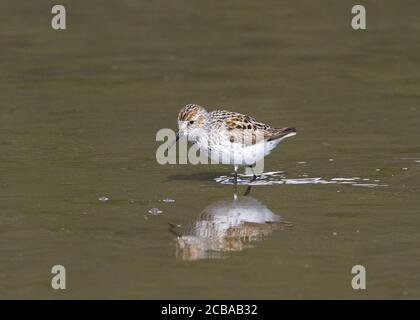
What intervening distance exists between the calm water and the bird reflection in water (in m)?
0.03

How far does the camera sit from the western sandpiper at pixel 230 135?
45.3 ft

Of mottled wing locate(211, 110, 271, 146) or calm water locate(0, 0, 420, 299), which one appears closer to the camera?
calm water locate(0, 0, 420, 299)

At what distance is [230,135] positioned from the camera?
13.8 metres

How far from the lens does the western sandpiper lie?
13805mm

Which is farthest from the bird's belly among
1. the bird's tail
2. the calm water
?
the calm water

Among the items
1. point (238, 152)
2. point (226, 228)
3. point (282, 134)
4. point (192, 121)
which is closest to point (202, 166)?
point (192, 121)

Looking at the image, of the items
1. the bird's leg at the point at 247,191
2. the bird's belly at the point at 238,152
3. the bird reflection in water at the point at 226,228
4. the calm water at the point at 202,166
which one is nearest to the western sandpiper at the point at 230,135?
the bird's belly at the point at 238,152

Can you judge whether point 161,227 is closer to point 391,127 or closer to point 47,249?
point 47,249

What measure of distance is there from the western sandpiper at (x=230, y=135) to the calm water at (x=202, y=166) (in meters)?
0.47

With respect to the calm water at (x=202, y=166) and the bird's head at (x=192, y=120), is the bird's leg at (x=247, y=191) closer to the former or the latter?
the calm water at (x=202, y=166)

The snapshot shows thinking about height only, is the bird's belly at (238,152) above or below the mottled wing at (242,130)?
below

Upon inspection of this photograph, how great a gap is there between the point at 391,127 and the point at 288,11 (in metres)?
9.93

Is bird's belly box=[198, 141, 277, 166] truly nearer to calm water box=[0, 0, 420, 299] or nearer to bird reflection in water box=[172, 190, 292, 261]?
calm water box=[0, 0, 420, 299]

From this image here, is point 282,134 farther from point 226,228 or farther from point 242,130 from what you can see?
point 226,228
